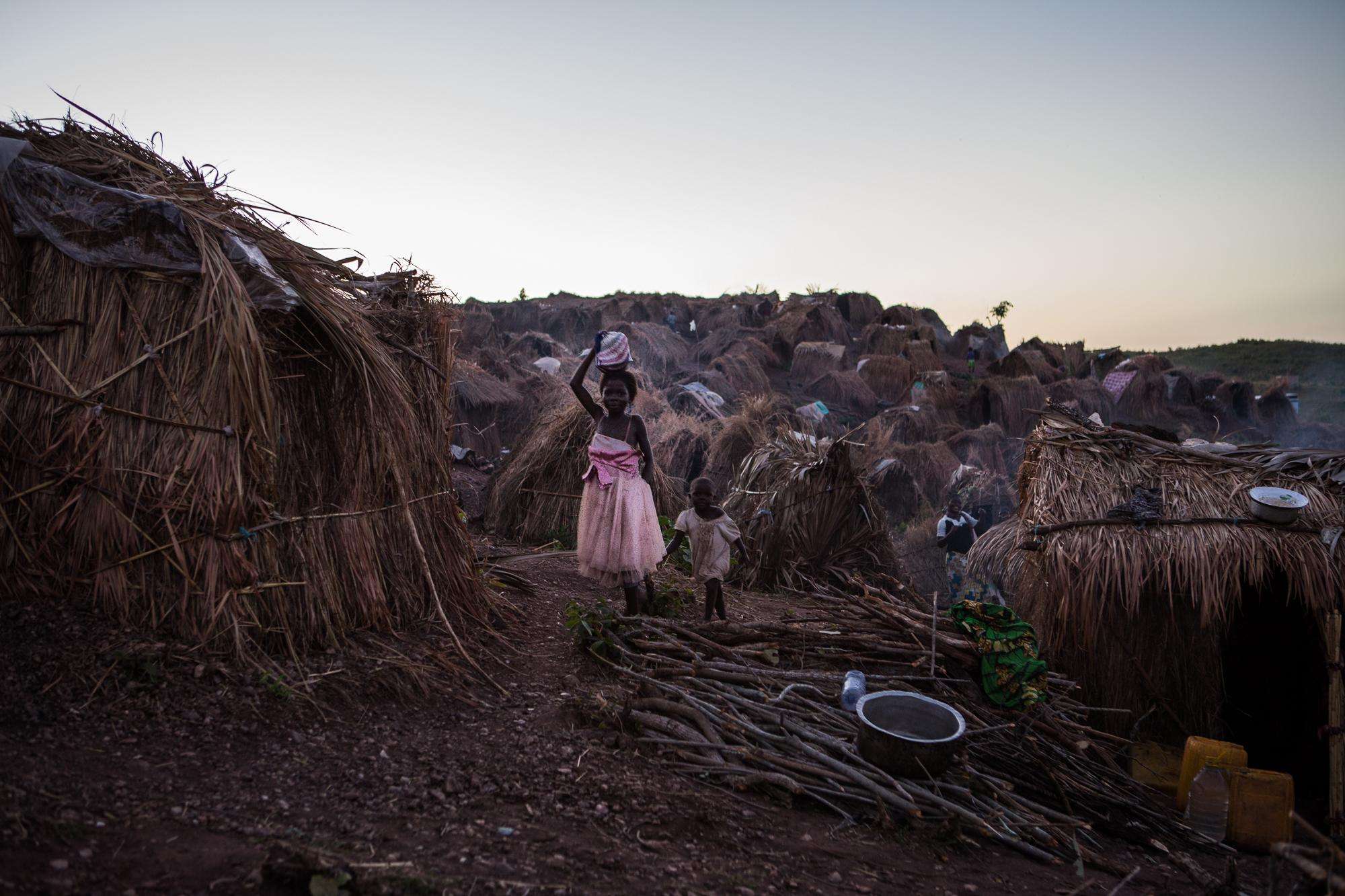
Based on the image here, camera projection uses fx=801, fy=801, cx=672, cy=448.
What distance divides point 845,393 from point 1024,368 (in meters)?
5.89

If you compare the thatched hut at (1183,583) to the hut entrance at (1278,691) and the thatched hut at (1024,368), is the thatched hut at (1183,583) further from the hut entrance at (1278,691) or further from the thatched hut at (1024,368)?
the thatched hut at (1024,368)

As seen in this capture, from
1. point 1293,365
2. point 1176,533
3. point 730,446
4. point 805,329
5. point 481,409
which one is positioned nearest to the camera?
point 1176,533

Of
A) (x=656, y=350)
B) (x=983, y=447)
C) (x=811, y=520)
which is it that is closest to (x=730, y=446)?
(x=811, y=520)

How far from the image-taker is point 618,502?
5.01m

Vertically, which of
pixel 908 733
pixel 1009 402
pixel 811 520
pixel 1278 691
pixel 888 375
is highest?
pixel 888 375

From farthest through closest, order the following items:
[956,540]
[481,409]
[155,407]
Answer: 1. [481,409]
2. [956,540]
3. [155,407]

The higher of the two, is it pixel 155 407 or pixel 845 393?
pixel 845 393

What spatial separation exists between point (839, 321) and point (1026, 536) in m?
21.5

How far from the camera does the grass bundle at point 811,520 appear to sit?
8.23 m

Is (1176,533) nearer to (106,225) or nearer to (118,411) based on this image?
(118,411)

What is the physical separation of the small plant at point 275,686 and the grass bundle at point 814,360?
18.9 metres

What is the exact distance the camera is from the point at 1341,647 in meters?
5.14

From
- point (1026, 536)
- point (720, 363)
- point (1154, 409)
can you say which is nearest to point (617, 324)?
point (720, 363)

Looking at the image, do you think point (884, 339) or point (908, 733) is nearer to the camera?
point (908, 733)
